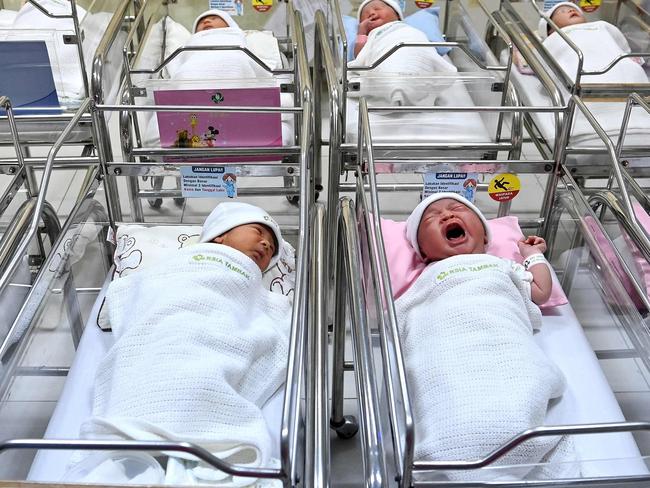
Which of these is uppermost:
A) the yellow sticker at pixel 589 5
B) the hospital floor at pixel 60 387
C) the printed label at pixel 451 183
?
the yellow sticker at pixel 589 5

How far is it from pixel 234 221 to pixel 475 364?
0.64m

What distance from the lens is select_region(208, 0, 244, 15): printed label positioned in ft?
8.93

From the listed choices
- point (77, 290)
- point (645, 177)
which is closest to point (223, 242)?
point (77, 290)

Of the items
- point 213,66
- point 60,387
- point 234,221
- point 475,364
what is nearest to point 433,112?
point 213,66

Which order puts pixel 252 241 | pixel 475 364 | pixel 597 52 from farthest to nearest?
1. pixel 597 52
2. pixel 252 241
3. pixel 475 364

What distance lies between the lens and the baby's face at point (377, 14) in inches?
104

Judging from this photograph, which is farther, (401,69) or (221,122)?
(401,69)

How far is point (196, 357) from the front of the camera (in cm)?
128

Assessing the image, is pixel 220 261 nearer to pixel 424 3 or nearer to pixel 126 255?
pixel 126 255

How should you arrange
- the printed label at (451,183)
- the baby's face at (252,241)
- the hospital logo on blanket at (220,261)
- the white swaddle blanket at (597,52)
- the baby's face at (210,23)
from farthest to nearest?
the baby's face at (210,23), the white swaddle blanket at (597,52), the printed label at (451,183), the baby's face at (252,241), the hospital logo on blanket at (220,261)

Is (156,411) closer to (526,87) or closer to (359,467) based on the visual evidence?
(359,467)

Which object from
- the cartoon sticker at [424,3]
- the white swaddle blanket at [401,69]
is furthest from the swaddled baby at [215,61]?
the cartoon sticker at [424,3]

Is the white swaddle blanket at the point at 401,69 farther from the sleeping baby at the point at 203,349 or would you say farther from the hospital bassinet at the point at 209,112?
the sleeping baby at the point at 203,349

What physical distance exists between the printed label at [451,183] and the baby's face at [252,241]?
0.40 m
